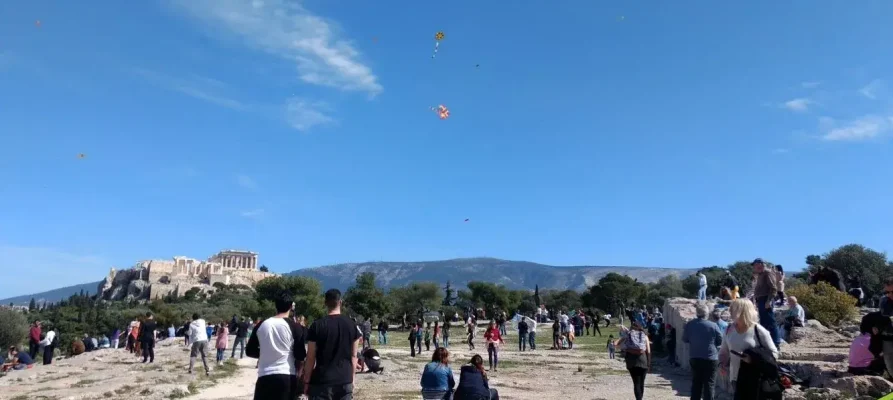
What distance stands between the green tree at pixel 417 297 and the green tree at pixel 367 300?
497 inches

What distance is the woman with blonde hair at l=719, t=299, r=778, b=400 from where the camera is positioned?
21.0ft

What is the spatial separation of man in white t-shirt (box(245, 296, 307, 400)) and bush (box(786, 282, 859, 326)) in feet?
62.2

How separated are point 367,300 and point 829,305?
52.8 metres

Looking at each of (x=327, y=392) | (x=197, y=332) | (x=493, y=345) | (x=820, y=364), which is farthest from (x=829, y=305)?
(x=197, y=332)

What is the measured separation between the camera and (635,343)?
35.3 feet

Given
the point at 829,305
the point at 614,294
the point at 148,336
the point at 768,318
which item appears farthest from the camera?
the point at 614,294

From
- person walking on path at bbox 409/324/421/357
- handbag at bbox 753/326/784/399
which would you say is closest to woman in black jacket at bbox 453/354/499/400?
handbag at bbox 753/326/784/399

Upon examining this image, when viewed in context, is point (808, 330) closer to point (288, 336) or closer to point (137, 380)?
point (288, 336)

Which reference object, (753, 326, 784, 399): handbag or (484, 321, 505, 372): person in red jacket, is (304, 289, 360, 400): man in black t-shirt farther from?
(484, 321, 505, 372): person in red jacket

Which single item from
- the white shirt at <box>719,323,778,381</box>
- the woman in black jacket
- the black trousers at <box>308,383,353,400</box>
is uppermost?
the white shirt at <box>719,323,778,381</box>

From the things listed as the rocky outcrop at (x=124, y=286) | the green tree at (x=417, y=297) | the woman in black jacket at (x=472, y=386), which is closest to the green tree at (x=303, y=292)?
the green tree at (x=417, y=297)

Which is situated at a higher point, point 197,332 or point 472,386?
point 197,332

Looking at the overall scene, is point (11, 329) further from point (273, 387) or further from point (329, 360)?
point (329, 360)

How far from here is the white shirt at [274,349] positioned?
680 cm
